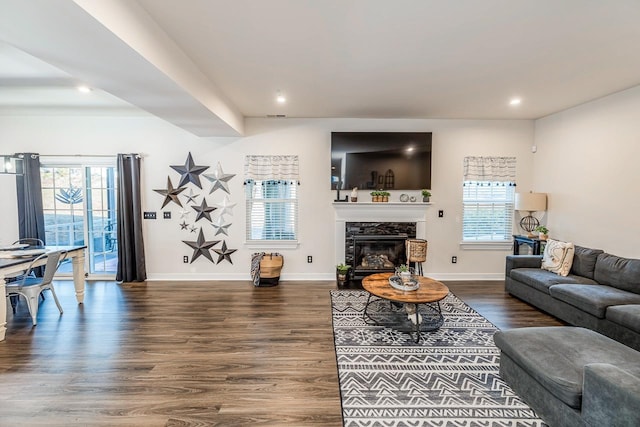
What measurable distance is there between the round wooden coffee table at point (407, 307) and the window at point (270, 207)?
2000mm

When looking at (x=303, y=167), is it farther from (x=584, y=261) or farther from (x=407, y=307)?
(x=584, y=261)

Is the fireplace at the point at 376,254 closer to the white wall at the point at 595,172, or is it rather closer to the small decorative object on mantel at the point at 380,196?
the small decorative object on mantel at the point at 380,196

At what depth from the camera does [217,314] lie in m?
3.70

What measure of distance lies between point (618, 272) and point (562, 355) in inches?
92.3

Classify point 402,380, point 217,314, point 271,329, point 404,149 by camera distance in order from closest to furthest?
point 402,380, point 271,329, point 217,314, point 404,149

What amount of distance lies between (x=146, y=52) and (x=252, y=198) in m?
3.16

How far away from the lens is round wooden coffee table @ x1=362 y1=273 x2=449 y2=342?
3047 mm

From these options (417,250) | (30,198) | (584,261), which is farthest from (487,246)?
(30,198)

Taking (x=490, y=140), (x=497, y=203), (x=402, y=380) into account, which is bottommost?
(x=402, y=380)

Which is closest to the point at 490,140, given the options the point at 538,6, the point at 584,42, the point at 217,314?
the point at 584,42

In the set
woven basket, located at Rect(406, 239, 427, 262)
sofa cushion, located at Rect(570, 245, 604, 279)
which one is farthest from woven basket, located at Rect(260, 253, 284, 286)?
sofa cushion, located at Rect(570, 245, 604, 279)

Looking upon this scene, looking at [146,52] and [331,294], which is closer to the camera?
[146,52]

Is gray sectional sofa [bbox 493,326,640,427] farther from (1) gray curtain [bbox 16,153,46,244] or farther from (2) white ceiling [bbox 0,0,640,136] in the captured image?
(1) gray curtain [bbox 16,153,46,244]

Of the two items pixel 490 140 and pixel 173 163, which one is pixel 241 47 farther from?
pixel 490 140
